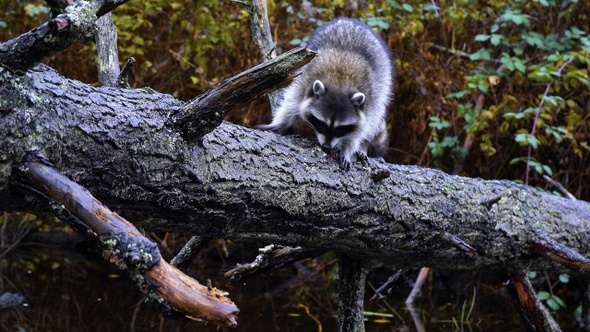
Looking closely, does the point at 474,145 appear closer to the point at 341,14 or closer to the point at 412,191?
the point at 341,14

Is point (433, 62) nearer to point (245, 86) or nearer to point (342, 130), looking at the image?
point (342, 130)

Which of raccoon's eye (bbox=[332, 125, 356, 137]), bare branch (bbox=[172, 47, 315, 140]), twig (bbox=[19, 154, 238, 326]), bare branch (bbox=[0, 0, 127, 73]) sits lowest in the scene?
raccoon's eye (bbox=[332, 125, 356, 137])

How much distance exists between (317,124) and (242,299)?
198 centimetres

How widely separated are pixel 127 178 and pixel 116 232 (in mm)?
436

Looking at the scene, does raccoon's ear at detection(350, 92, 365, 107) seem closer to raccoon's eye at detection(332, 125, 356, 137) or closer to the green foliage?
raccoon's eye at detection(332, 125, 356, 137)

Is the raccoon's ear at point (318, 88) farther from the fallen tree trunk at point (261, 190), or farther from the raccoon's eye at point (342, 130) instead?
the fallen tree trunk at point (261, 190)

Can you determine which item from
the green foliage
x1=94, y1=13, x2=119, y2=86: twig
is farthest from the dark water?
x1=94, y1=13, x2=119, y2=86: twig

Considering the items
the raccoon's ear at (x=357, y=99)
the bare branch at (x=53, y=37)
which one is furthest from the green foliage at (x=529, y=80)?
the bare branch at (x=53, y=37)

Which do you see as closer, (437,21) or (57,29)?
(57,29)

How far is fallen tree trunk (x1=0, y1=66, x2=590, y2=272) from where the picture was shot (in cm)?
190

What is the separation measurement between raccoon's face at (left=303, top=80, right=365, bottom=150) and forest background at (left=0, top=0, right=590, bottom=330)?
4.60 feet

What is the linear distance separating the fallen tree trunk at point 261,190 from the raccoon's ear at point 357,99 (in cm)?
86

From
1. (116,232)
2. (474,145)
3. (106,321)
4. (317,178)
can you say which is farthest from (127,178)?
(474,145)

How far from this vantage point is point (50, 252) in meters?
6.18
